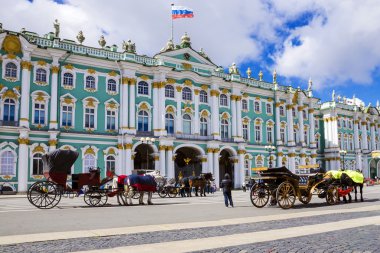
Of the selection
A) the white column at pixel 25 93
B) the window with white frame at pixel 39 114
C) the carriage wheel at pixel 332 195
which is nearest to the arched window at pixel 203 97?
the window with white frame at pixel 39 114

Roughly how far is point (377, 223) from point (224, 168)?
39.1 meters

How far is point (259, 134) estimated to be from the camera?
2023 inches

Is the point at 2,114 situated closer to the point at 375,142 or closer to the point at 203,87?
the point at 203,87

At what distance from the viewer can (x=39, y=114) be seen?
3572 centimetres

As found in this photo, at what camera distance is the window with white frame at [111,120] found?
1550 inches

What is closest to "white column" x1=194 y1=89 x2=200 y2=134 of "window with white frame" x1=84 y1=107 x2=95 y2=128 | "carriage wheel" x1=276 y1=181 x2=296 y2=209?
"window with white frame" x1=84 y1=107 x2=95 y2=128

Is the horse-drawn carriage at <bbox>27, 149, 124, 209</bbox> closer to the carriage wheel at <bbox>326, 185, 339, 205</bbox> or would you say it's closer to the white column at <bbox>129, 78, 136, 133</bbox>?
the carriage wheel at <bbox>326, 185, 339, 205</bbox>

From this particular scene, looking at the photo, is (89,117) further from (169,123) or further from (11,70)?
(169,123)

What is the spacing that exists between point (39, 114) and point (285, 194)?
87.8 ft

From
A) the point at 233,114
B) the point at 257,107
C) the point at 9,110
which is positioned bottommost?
the point at 9,110

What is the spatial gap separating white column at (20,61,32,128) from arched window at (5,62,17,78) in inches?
29.3

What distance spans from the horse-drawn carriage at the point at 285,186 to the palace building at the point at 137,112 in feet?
47.9

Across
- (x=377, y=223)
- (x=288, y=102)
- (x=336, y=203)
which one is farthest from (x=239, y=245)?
(x=288, y=102)

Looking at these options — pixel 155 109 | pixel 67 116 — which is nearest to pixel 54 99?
pixel 67 116
